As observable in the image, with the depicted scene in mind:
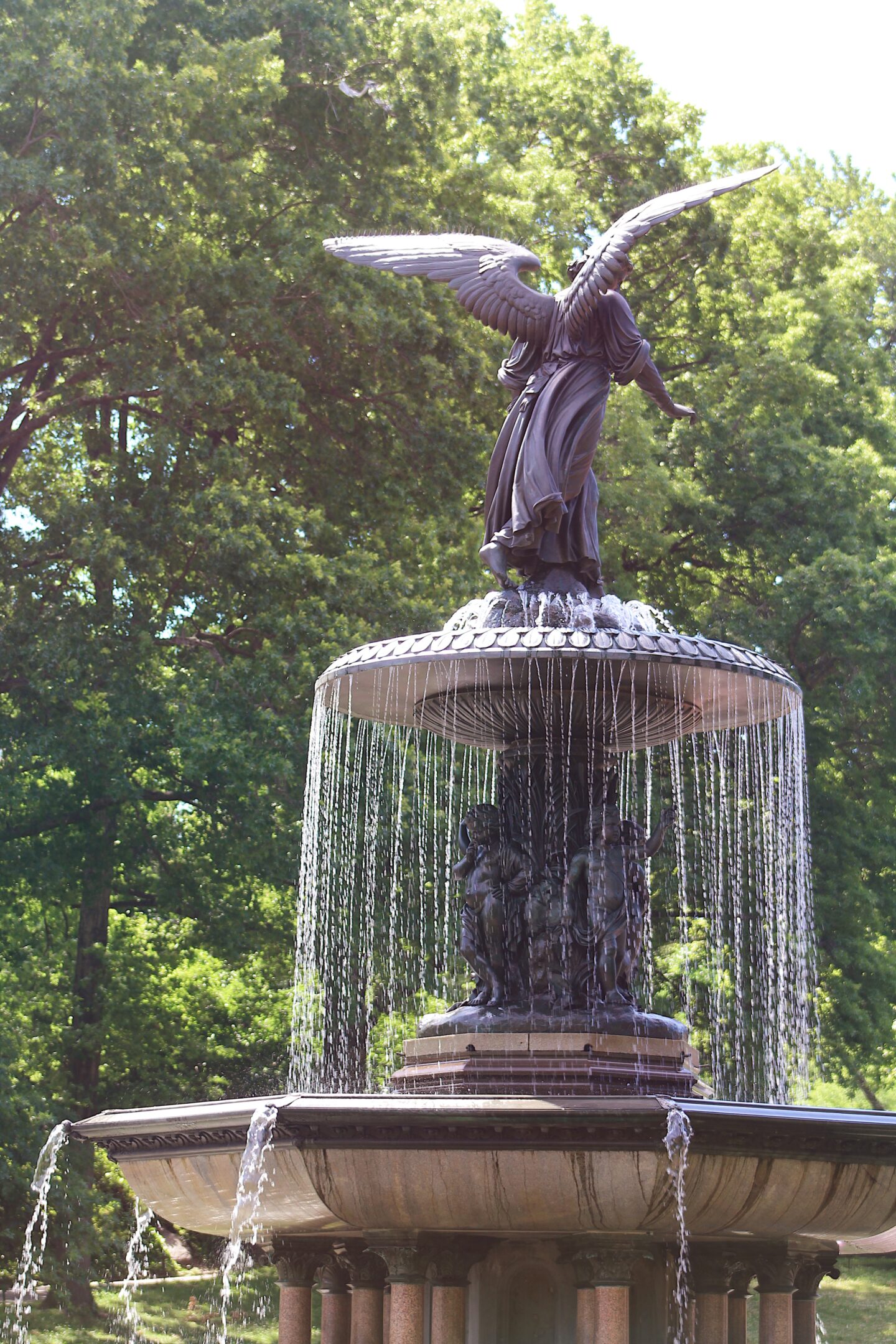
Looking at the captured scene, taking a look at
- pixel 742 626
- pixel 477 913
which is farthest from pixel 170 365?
pixel 477 913

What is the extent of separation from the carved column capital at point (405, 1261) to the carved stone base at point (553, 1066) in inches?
28.5

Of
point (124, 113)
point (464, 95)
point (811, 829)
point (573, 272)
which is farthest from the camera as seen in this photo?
point (464, 95)

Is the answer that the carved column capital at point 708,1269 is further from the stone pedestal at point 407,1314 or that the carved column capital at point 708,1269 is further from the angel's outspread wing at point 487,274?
the angel's outspread wing at point 487,274

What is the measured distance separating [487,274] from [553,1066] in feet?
14.1

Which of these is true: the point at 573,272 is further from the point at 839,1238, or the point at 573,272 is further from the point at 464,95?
the point at 464,95

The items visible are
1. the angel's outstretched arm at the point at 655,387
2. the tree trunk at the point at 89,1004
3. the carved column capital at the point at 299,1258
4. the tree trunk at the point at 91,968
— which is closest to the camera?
the carved column capital at the point at 299,1258

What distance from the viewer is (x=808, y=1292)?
30.9 ft

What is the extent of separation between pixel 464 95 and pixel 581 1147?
1864 cm

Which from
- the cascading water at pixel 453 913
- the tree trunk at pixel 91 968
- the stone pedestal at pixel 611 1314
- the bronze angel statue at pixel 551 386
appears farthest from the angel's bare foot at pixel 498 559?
the tree trunk at pixel 91 968

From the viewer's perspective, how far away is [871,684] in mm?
22578

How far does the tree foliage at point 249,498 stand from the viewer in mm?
18984

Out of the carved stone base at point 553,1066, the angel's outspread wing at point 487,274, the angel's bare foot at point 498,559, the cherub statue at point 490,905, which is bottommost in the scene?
the carved stone base at point 553,1066

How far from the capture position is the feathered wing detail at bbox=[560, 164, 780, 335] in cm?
933

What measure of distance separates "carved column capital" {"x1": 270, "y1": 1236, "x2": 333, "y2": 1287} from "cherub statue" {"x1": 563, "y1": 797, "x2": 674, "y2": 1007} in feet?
5.76
